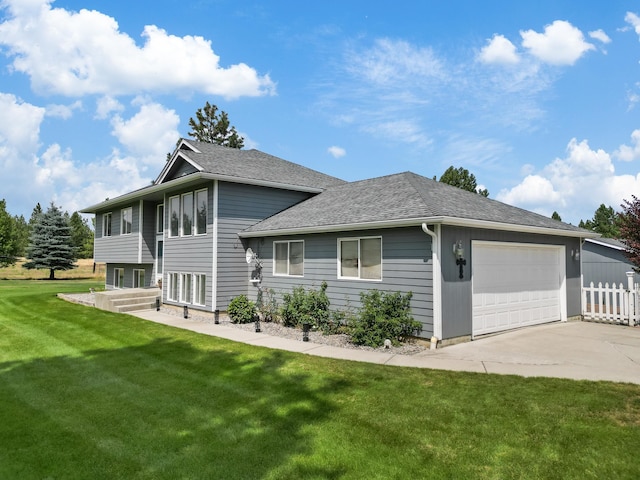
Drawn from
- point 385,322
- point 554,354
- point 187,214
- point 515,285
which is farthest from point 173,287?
point 554,354

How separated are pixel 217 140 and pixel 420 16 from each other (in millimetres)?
29156

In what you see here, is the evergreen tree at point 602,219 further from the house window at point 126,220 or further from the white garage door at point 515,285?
the house window at point 126,220

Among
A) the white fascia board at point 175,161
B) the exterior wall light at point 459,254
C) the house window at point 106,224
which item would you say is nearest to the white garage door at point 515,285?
the exterior wall light at point 459,254

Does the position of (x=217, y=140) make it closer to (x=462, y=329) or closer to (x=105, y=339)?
(x=105, y=339)

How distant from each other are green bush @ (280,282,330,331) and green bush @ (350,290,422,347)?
1843 mm

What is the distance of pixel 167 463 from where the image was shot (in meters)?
3.81

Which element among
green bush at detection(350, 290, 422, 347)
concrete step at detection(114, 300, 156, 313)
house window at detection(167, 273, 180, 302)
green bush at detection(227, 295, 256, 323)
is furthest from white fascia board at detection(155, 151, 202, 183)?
green bush at detection(350, 290, 422, 347)

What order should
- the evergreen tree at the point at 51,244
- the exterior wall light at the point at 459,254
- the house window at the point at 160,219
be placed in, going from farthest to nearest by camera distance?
the evergreen tree at the point at 51,244 → the house window at the point at 160,219 → the exterior wall light at the point at 459,254

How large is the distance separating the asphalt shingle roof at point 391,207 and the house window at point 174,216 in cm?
366

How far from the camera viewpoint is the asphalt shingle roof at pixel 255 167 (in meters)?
14.1

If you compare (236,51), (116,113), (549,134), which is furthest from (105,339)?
(549,134)

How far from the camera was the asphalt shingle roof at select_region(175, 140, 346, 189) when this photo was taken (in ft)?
46.3

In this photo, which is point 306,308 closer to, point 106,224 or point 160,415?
point 160,415

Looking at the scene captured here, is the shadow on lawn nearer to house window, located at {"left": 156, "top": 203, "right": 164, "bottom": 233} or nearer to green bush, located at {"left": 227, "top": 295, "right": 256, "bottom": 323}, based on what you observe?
green bush, located at {"left": 227, "top": 295, "right": 256, "bottom": 323}
